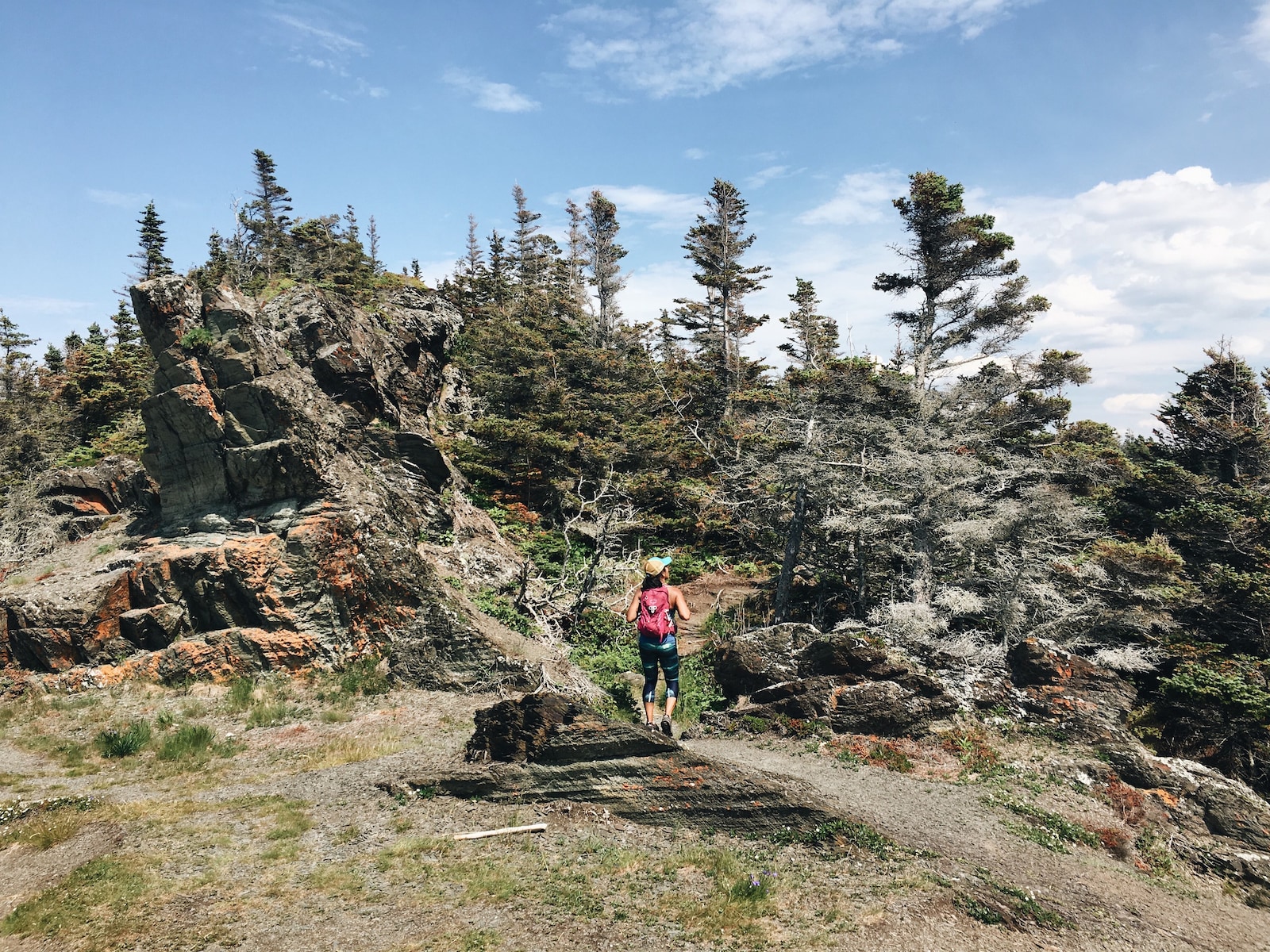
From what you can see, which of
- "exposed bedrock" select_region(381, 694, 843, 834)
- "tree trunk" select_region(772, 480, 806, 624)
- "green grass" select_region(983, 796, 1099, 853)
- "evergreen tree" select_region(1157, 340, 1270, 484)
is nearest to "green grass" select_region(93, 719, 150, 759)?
"exposed bedrock" select_region(381, 694, 843, 834)

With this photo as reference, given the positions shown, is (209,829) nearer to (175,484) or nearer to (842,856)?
(842,856)

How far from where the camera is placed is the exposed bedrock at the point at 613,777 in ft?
25.5

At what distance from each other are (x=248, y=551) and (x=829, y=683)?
507 inches

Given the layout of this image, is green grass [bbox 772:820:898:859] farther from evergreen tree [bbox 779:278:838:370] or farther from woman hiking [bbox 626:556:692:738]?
evergreen tree [bbox 779:278:838:370]

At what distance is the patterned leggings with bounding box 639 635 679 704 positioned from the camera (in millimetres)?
8484

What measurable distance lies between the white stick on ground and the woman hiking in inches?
70.9

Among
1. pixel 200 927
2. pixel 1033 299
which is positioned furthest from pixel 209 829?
pixel 1033 299

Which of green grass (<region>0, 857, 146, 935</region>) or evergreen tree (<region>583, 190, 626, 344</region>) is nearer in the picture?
green grass (<region>0, 857, 146, 935</region>)

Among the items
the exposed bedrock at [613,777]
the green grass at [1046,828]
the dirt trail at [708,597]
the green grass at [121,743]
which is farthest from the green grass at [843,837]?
the dirt trail at [708,597]

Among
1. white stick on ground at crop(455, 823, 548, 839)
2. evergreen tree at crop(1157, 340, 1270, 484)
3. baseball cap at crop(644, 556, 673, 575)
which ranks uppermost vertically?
evergreen tree at crop(1157, 340, 1270, 484)

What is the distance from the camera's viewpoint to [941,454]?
1662 cm

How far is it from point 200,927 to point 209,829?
2.32 metres

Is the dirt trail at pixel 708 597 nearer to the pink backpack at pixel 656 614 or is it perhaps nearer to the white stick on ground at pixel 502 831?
the pink backpack at pixel 656 614

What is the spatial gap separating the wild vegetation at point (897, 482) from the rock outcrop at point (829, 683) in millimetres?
1894
